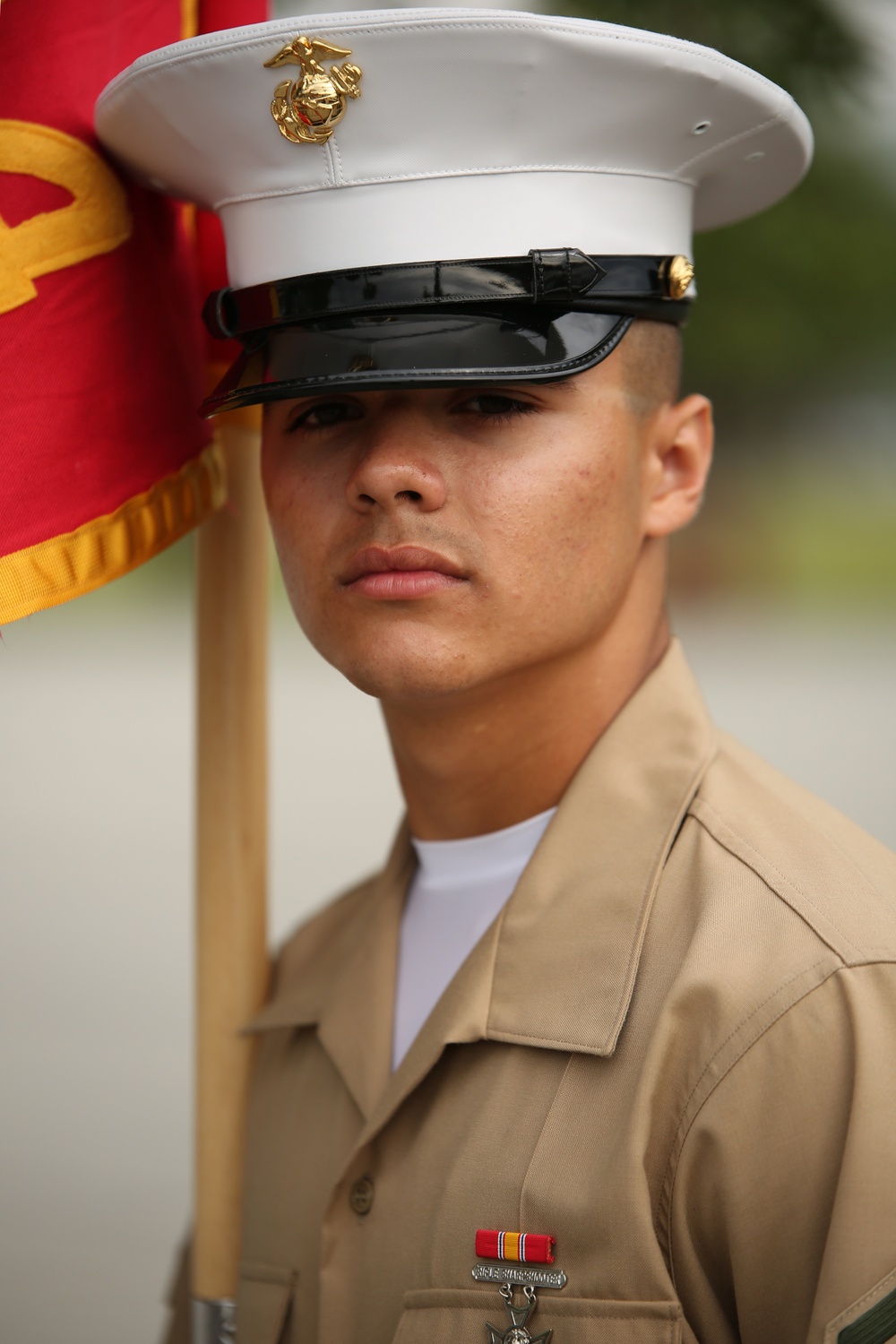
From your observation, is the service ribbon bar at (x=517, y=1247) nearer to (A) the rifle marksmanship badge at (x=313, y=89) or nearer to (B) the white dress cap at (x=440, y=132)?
(B) the white dress cap at (x=440, y=132)

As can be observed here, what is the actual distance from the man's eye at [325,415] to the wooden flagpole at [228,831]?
13.1 inches

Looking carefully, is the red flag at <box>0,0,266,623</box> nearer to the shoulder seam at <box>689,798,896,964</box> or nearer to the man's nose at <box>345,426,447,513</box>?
the man's nose at <box>345,426,447,513</box>

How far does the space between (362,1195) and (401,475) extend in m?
0.95

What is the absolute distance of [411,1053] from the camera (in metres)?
1.68

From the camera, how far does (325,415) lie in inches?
68.7

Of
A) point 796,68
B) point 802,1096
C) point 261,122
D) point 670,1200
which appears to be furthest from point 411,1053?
point 796,68

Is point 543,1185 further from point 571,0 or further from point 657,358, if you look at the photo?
point 571,0

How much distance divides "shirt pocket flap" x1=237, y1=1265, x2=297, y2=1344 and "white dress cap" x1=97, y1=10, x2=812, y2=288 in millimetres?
1394

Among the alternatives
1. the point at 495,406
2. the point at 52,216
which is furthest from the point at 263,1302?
the point at 52,216

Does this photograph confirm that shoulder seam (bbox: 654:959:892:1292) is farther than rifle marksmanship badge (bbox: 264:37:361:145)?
No

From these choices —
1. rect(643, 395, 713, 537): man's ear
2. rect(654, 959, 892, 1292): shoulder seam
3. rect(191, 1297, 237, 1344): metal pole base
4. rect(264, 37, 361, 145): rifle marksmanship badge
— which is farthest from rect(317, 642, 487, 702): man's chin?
rect(191, 1297, 237, 1344): metal pole base

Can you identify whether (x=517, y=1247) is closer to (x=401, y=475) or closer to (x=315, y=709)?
(x=401, y=475)

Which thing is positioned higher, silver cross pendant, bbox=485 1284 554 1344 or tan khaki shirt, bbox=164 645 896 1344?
tan khaki shirt, bbox=164 645 896 1344

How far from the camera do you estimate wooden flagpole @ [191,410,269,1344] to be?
2.02 metres
